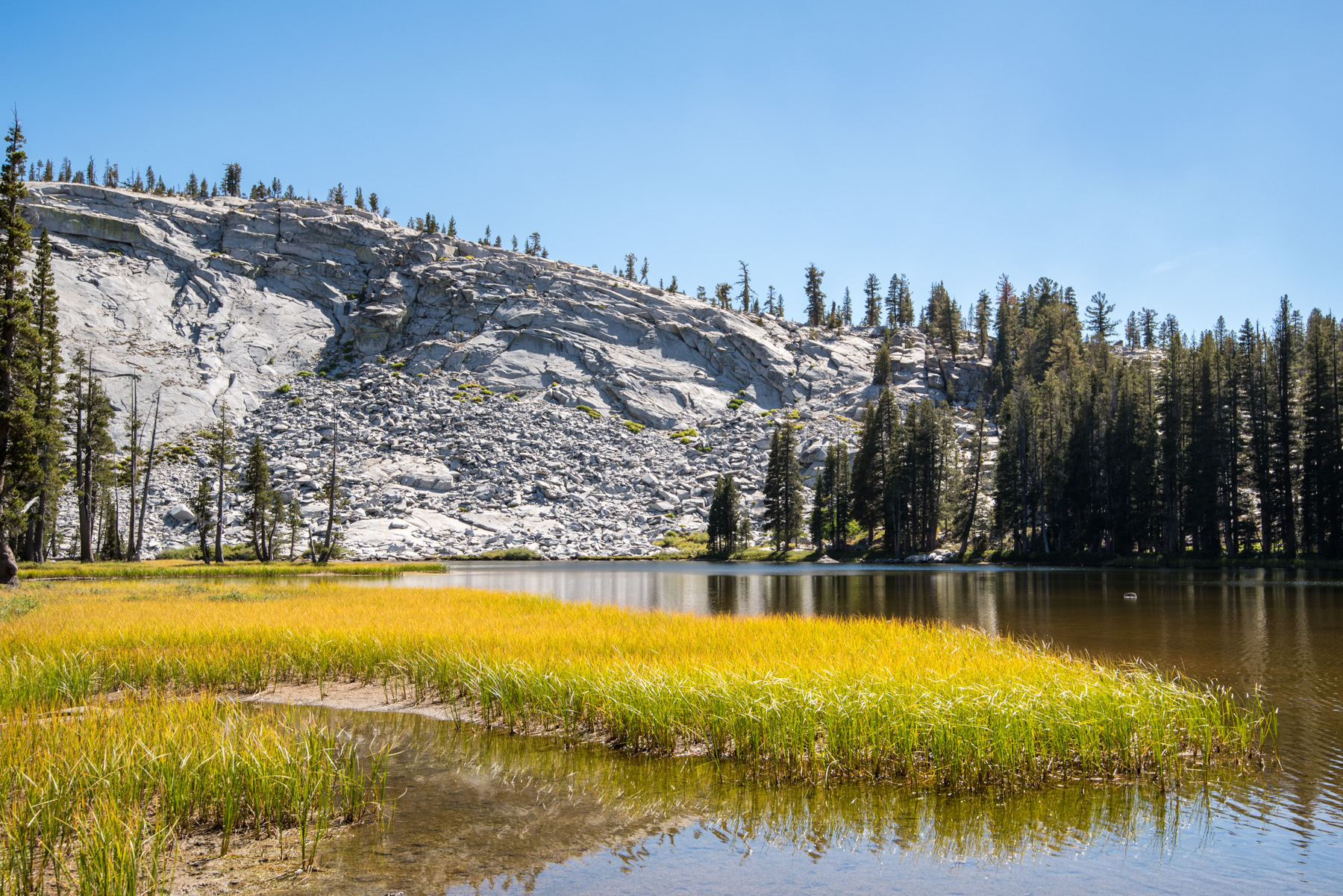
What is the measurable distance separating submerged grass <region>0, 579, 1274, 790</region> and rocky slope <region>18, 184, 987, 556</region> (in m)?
61.6

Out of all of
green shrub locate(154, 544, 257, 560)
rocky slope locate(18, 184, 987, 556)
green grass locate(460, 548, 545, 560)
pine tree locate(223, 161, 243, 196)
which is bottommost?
green grass locate(460, 548, 545, 560)

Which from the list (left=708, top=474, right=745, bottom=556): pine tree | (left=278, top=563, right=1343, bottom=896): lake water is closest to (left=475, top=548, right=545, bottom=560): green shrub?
(left=708, top=474, right=745, bottom=556): pine tree

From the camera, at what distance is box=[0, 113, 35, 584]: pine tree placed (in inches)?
1160

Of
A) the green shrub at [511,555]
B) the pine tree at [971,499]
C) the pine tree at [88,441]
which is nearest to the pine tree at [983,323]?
the pine tree at [971,499]

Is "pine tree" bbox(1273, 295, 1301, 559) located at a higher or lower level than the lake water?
higher

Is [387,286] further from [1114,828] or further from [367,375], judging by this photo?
[1114,828]

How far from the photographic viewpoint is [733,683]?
1055 cm

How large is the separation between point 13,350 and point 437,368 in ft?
304

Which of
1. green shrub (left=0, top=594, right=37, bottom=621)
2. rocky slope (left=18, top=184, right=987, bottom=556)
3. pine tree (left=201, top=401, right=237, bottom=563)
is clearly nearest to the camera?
green shrub (left=0, top=594, right=37, bottom=621)

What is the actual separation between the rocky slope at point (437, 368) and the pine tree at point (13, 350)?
44091mm

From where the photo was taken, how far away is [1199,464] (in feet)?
204

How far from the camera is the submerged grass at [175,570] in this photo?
1661 inches

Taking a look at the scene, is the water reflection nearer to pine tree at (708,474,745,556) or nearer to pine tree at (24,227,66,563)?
pine tree at (24,227,66,563)

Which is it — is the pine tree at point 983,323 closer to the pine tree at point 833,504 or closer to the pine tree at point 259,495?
the pine tree at point 833,504
